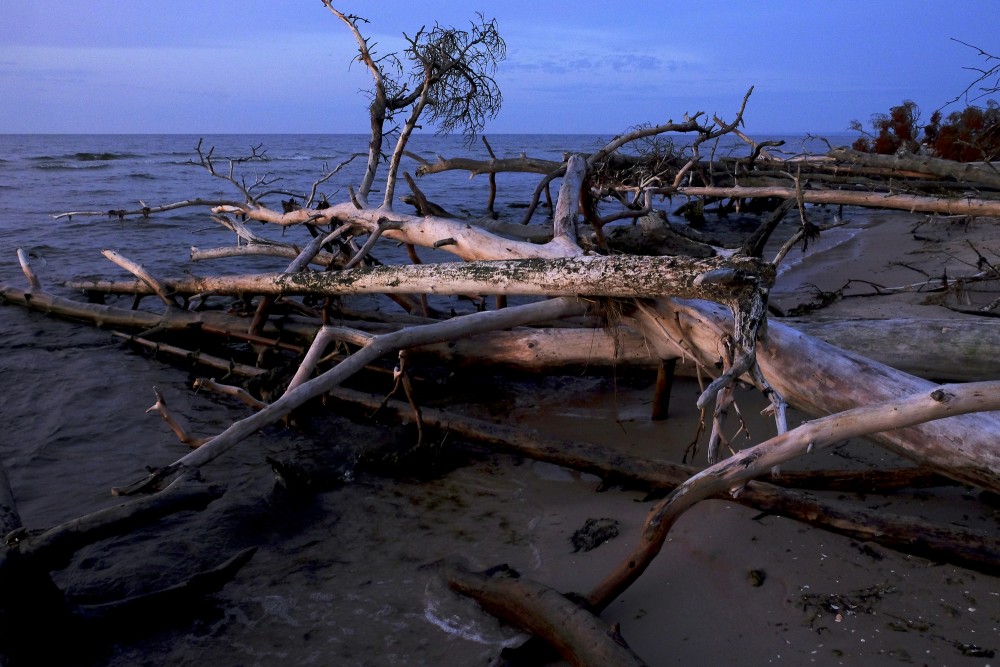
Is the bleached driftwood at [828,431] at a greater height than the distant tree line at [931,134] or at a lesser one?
lesser

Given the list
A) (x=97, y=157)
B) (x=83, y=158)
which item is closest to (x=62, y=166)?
(x=83, y=158)

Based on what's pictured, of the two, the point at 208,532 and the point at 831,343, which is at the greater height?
the point at 831,343

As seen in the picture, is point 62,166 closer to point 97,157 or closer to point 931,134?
point 97,157

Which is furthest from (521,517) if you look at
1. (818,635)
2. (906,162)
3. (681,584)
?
(906,162)

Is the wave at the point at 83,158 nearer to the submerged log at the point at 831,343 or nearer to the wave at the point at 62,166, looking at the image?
the wave at the point at 62,166

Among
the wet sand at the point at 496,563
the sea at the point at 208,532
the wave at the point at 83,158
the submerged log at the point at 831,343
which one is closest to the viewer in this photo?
the wet sand at the point at 496,563

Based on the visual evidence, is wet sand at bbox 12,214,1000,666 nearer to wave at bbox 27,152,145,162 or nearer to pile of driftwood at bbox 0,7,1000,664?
pile of driftwood at bbox 0,7,1000,664

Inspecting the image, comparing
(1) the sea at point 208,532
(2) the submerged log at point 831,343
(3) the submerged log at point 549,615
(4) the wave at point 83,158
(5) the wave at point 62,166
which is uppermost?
(4) the wave at point 83,158

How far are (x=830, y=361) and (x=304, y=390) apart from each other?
8.33 feet

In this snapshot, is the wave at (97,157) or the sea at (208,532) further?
the wave at (97,157)

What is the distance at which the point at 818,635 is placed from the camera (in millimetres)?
2566

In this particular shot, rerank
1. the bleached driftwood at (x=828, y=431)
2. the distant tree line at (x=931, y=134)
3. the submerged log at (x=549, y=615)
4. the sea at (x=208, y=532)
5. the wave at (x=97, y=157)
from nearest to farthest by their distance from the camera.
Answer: the bleached driftwood at (x=828, y=431) → the submerged log at (x=549, y=615) → the sea at (x=208, y=532) → the distant tree line at (x=931, y=134) → the wave at (x=97, y=157)

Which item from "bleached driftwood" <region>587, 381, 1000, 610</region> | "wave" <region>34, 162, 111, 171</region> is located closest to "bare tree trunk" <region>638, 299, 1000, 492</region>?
"bleached driftwood" <region>587, 381, 1000, 610</region>

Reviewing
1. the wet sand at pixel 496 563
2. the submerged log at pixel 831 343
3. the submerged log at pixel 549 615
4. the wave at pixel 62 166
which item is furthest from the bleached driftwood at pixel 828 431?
the wave at pixel 62 166
